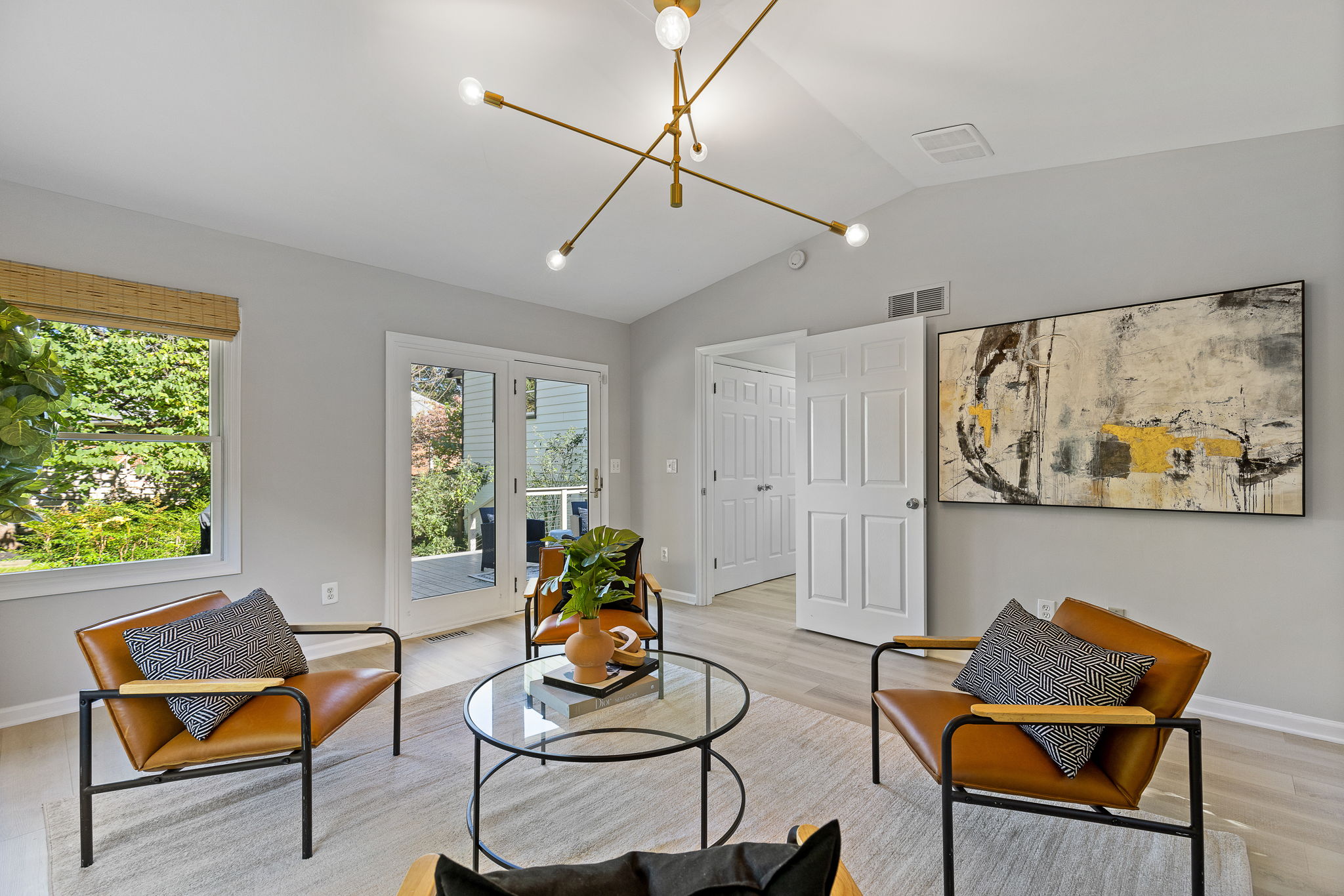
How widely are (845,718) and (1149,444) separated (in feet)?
6.54

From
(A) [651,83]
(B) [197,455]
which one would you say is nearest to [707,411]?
(A) [651,83]

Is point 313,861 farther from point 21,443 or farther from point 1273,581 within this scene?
point 1273,581

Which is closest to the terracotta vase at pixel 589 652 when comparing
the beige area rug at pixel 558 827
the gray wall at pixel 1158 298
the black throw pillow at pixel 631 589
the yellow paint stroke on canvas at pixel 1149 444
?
the beige area rug at pixel 558 827

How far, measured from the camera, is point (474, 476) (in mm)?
4531

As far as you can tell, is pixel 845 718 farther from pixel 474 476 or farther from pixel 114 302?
pixel 114 302

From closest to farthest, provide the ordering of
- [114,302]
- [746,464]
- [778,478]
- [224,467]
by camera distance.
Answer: [114,302] → [224,467] → [746,464] → [778,478]

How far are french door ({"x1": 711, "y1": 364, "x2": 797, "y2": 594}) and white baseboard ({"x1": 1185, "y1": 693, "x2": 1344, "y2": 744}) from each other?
3107mm

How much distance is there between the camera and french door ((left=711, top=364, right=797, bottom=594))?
5309 mm

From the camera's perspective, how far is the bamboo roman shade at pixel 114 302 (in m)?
2.83

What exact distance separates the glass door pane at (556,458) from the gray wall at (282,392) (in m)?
0.71

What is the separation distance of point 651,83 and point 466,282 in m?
2.19

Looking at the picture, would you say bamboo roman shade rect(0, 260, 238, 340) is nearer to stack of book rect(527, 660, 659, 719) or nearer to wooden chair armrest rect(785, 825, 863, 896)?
stack of book rect(527, 660, 659, 719)

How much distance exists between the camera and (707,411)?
5.14 metres

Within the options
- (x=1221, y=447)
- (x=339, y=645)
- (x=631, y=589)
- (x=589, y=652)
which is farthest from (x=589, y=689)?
(x=1221, y=447)
